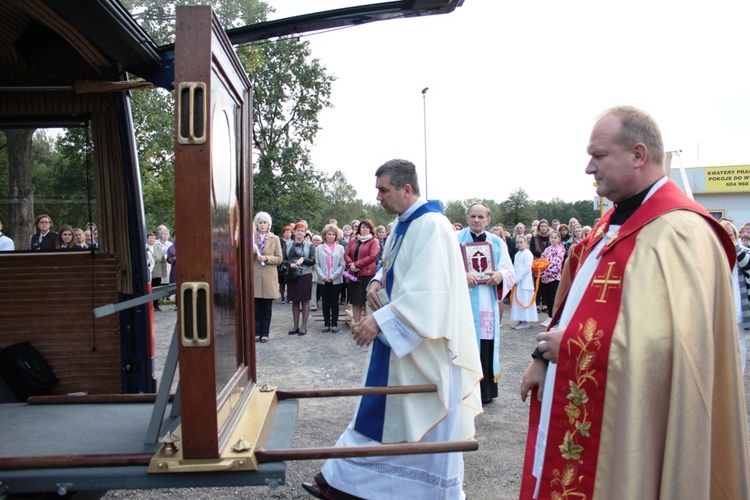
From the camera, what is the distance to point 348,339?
367 inches

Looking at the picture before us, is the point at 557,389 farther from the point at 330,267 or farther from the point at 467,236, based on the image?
the point at 330,267

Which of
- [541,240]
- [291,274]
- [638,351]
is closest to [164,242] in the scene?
[291,274]

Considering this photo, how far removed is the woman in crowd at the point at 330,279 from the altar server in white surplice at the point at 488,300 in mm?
4386

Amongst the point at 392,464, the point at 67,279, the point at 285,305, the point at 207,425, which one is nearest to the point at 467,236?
the point at 392,464

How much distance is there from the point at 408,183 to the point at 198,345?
187 centimetres

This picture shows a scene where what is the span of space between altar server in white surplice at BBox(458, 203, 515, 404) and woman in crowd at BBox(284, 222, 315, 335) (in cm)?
432

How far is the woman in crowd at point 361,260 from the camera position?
962 cm

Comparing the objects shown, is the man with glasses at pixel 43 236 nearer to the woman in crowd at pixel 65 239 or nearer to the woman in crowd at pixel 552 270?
the woman in crowd at pixel 65 239

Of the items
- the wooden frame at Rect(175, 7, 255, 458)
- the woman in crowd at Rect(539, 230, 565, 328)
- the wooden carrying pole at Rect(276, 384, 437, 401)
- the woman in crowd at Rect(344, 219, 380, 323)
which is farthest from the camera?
the woman in crowd at Rect(539, 230, 565, 328)

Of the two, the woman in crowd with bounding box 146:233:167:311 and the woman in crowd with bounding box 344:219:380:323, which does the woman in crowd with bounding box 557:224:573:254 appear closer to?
the woman in crowd with bounding box 344:219:380:323

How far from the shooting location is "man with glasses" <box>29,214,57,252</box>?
3.47 metres

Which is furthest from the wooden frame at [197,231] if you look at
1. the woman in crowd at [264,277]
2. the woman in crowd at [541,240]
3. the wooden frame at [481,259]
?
the woman in crowd at [541,240]

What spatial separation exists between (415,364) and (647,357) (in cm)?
150

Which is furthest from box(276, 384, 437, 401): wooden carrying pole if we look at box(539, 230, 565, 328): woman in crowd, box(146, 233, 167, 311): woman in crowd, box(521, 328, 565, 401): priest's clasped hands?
box(146, 233, 167, 311): woman in crowd
